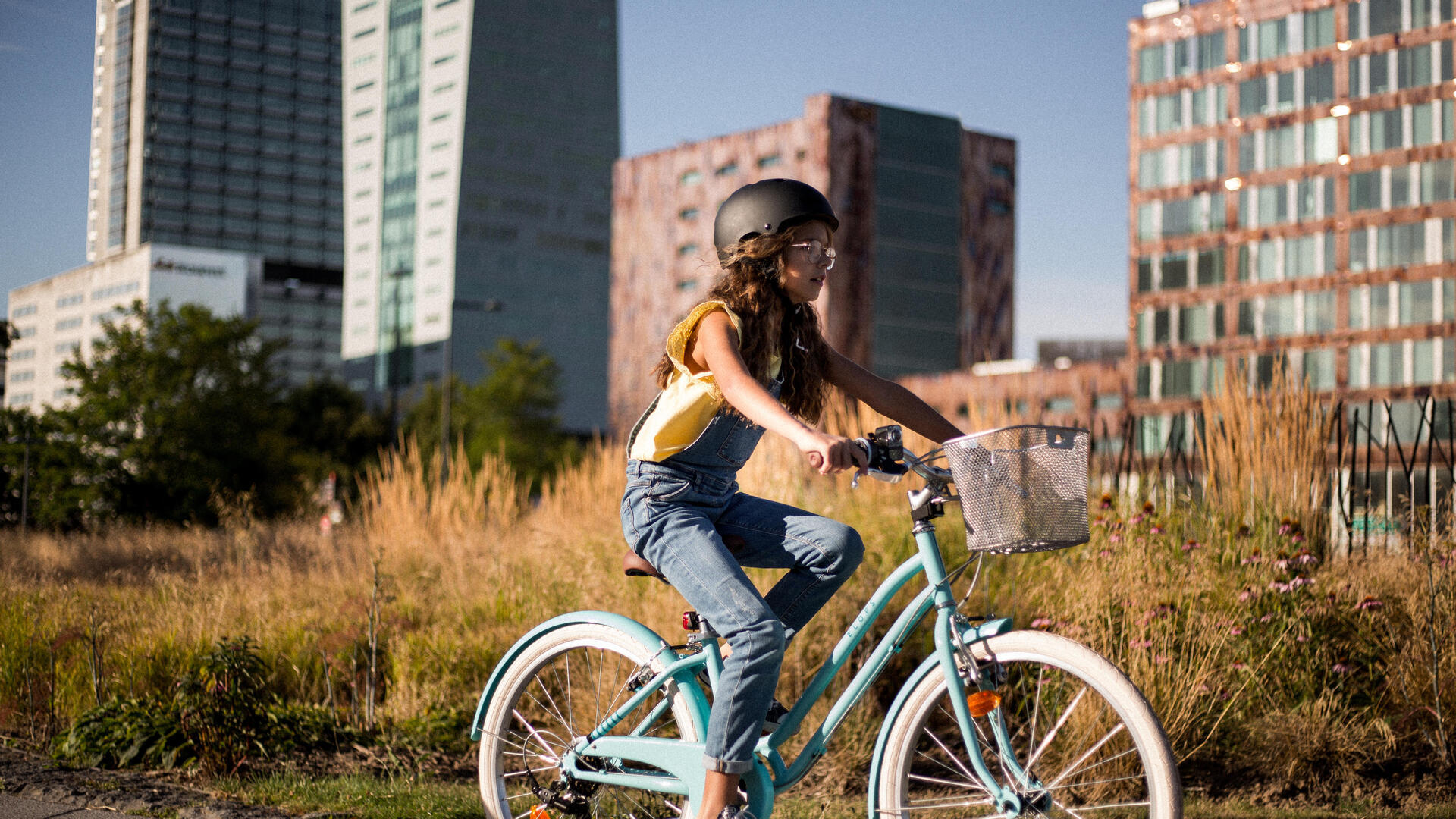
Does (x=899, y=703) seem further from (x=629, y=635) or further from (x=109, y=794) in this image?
(x=109, y=794)

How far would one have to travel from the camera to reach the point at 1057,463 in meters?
2.87

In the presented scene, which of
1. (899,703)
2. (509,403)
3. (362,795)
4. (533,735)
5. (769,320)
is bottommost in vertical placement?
(362,795)

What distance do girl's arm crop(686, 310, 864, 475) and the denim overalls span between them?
227 millimetres

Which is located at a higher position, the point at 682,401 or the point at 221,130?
the point at 221,130

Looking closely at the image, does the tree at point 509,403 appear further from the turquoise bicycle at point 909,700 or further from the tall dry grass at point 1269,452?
the turquoise bicycle at point 909,700

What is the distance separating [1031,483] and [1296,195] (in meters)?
64.4

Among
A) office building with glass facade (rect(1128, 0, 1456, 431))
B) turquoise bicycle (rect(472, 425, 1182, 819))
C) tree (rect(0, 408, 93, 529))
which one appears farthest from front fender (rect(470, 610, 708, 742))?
office building with glass facade (rect(1128, 0, 1456, 431))

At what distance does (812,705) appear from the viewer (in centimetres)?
353

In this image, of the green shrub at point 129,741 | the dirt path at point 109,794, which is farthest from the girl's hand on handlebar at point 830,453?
the green shrub at point 129,741

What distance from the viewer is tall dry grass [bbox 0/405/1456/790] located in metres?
5.26

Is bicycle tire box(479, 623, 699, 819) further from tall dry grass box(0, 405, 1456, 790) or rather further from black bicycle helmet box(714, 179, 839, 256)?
tall dry grass box(0, 405, 1456, 790)

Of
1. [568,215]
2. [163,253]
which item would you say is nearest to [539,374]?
[568,215]

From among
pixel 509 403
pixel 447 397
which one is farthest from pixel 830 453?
pixel 509 403

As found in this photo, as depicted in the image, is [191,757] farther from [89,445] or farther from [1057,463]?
[89,445]
